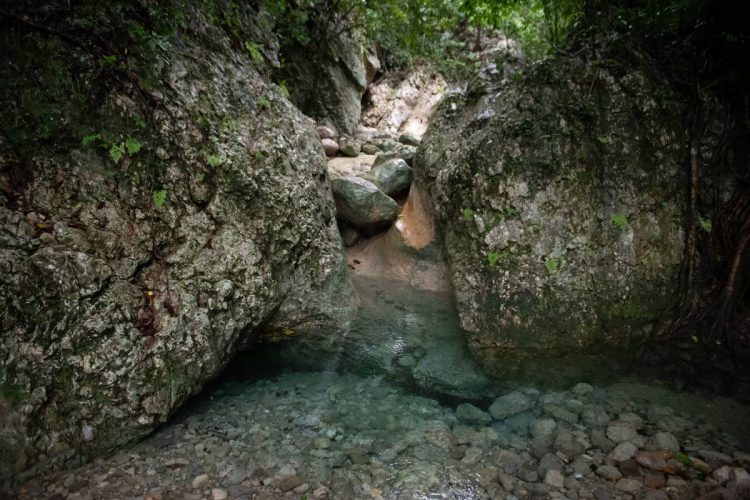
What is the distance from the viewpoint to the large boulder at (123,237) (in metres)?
2.99

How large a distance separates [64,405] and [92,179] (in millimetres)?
1933

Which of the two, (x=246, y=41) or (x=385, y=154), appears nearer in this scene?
Result: (x=246, y=41)

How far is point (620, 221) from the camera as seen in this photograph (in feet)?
14.7

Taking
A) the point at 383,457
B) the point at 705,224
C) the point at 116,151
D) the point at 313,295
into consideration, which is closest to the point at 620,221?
the point at 705,224

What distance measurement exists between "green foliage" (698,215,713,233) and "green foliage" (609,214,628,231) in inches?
29.0

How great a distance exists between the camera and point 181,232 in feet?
12.8

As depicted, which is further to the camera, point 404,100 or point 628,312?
point 404,100

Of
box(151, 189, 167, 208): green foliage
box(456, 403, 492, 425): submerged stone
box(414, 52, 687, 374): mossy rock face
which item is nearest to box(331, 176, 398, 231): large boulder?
box(414, 52, 687, 374): mossy rock face

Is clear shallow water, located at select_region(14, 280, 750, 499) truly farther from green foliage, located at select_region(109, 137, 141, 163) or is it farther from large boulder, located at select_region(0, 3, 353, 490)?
green foliage, located at select_region(109, 137, 141, 163)

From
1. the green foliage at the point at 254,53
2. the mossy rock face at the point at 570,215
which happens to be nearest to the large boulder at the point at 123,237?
the green foliage at the point at 254,53

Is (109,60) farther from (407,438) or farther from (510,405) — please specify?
(510,405)

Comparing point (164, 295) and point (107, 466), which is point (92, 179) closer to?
point (164, 295)

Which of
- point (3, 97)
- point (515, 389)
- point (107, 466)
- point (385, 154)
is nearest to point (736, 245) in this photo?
point (515, 389)

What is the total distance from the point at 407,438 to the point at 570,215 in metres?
3.18
